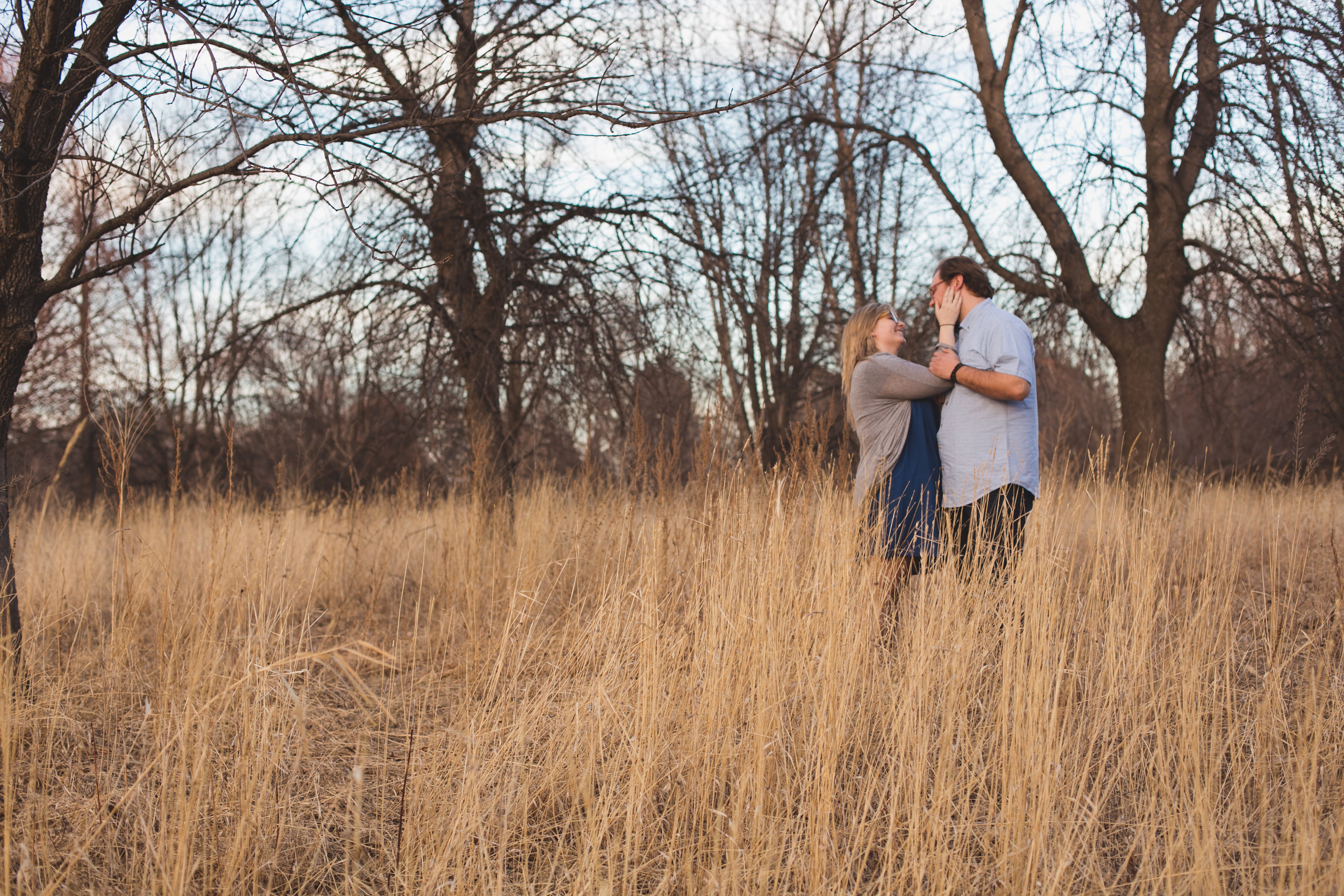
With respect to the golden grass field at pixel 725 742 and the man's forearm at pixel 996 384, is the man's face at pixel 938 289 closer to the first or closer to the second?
the man's forearm at pixel 996 384

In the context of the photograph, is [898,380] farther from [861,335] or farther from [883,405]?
[861,335]

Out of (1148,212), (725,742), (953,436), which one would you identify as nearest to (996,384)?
(953,436)

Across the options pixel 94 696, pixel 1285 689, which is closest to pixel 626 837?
pixel 94 696

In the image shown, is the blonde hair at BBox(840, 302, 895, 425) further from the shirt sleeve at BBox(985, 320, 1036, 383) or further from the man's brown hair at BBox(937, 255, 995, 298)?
the shirt sleeve at BBox(985, 320, 1036, 383)

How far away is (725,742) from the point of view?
226cm

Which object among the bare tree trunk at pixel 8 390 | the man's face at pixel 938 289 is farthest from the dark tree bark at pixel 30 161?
the man's face at pixel 938 289

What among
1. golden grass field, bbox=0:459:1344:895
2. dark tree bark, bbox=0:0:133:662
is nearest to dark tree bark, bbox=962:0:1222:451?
golden grass field, bbox=0:459:1344:895

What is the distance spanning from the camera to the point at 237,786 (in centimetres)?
213

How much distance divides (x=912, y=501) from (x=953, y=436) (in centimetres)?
30

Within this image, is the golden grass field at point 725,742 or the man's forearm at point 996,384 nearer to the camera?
the golden grass field at point 725,742

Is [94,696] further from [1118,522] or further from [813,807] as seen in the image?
[1118,522]

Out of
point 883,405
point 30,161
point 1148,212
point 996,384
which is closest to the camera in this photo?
point 30,161

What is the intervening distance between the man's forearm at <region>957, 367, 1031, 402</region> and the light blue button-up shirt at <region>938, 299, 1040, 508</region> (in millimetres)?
37

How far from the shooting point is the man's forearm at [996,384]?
298 cm
